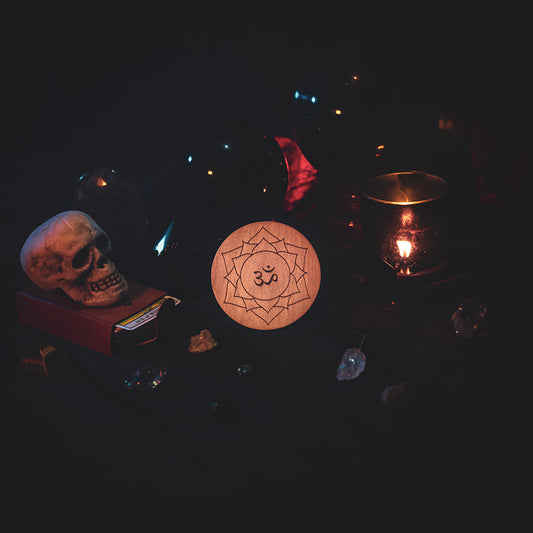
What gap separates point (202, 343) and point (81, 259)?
61 centimetres

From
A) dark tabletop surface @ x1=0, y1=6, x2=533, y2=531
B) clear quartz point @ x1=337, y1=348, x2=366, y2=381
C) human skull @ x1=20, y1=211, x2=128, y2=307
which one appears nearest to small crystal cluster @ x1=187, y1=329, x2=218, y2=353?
dark tabletop surface @ x1=0, y1=6, x2=533, y2=531

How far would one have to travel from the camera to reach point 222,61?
2826 millimetres

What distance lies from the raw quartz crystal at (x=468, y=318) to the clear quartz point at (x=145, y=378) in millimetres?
1140

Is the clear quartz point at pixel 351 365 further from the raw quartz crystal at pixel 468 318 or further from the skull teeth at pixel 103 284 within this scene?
the skull teeth at pixel 103 284

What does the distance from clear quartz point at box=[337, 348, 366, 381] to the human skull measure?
0.98 metres

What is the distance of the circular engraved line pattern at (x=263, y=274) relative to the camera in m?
1.91

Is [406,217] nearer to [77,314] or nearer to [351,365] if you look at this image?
[351,365]

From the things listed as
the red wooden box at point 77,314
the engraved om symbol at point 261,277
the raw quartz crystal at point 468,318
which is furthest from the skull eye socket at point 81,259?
the raw quartz crystal at point 468,318

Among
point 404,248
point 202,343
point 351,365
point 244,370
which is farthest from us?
point 404,248

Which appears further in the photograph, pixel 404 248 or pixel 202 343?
pixel 404 248

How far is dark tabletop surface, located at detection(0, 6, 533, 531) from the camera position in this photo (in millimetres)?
1442

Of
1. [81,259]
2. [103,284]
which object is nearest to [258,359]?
[103,284]

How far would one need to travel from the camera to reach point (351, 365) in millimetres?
1744

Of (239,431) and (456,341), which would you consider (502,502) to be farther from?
(239,431)
